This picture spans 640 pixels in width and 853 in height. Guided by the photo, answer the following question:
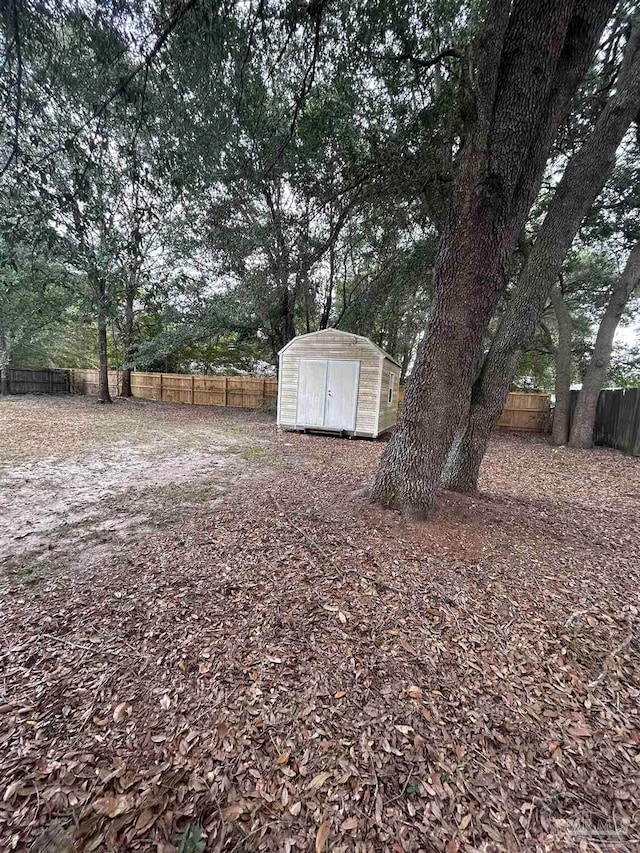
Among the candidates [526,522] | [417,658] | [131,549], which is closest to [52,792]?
[417,658]

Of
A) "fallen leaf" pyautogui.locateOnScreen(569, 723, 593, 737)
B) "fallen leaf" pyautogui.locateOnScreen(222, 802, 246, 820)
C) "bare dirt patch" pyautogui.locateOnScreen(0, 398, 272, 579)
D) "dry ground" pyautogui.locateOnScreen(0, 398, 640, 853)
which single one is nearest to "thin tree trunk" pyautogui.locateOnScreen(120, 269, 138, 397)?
"bare dirt patch" pyautogui.locateOnScreen(0, 398, 272, 579)

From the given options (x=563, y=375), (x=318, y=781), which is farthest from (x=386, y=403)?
(x=318, y=781)

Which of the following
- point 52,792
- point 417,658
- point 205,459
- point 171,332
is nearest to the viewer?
point 52,792

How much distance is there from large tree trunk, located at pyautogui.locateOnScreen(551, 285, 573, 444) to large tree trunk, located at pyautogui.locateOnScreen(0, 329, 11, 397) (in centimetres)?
1909

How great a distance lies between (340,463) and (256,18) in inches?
196

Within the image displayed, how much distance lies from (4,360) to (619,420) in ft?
69.1

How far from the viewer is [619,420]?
25.3 ft

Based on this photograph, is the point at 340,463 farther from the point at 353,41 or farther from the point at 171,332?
the point at 171,332

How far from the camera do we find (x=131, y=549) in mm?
2604

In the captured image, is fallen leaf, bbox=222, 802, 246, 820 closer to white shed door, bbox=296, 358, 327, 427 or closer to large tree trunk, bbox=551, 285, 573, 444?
white shed door, bbox=296, 358, 327, 427

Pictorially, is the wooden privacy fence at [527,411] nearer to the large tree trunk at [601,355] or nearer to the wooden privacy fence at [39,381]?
the large tree trunk at [601,355]

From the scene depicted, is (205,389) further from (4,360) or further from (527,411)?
(527,411)

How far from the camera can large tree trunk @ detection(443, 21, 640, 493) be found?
289 centimetres

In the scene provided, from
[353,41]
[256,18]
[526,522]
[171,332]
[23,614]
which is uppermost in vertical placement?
[353,41]
